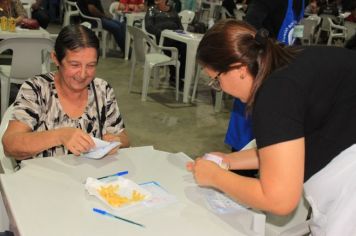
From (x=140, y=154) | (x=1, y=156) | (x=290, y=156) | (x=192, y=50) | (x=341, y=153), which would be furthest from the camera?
(x=192, y=50)

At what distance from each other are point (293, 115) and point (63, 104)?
1.13 meters

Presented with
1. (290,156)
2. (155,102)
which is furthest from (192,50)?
(290,156)

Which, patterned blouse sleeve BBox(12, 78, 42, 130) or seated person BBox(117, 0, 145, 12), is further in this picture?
seated person BBox(117, 0, 145, 12)

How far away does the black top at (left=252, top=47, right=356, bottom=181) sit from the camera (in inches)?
41.9

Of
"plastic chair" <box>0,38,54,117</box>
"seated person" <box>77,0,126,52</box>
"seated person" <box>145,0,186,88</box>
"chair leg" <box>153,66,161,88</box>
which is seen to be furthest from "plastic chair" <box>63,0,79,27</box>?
"plastic chair" <box>0,38,54,117</box>

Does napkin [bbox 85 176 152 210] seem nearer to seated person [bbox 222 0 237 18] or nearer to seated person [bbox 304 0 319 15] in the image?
seated person [bbox 222 0 237 18]

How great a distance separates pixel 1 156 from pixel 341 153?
4.70 feet

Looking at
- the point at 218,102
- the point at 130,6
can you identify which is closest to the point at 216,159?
the point at 218,102

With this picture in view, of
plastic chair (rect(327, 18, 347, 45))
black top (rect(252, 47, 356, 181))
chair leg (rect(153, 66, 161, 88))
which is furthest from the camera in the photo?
plastic chair (rect(327, 18, 347, 45))

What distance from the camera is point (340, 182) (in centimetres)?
117

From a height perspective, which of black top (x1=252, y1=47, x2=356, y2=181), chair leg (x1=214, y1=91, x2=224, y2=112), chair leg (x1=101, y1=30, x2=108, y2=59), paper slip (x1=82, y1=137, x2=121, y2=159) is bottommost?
chair leg (x1=214, y1=91, x2=224, y2=112)

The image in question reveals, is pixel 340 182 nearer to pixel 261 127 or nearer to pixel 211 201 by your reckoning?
pixel 261 127

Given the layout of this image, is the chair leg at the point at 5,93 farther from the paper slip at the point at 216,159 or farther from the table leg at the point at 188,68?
the paper slip at the point at 216,159

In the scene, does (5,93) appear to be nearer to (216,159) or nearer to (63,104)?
(63,104)
